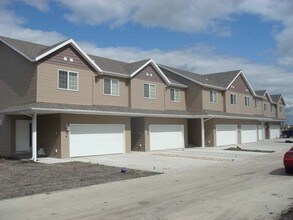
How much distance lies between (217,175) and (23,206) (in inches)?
349

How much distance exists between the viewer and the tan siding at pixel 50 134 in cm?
2405

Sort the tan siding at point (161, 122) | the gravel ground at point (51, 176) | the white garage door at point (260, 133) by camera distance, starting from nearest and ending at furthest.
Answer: the gravel ground at point (51, 176) → the tan siding at point (161, 122) → the white garage door at point (260, 133)

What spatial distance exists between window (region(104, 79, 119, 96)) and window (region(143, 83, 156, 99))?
309 cm

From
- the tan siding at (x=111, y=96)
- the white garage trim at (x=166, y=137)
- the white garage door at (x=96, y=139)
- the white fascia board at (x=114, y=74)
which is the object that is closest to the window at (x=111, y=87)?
the tan siding at (x=111, y=96)

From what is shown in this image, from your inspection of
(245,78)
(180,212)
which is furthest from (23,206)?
(245,78)

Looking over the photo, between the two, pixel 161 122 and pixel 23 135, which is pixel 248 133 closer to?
pixel 161 122

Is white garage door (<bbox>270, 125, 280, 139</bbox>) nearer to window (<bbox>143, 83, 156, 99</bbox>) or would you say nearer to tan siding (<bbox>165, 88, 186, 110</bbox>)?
tan siding (<bbox>165, 88, 186, 110</bbox>)

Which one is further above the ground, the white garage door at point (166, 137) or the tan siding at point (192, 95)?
the tan siding at point (192, 95)

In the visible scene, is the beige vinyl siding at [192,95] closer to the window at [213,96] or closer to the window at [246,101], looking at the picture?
the window at [213,96]

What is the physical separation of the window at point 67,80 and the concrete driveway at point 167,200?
1167 centimetres

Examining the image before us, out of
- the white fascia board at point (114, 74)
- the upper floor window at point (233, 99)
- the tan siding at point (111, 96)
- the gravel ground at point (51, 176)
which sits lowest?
the gravel ground at point (51, 176)

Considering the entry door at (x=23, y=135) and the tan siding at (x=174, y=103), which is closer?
the entry door at (x=23, y=135)

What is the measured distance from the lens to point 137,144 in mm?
31516

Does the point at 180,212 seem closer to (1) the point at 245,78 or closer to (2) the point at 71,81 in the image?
(2) the point at 71,81
